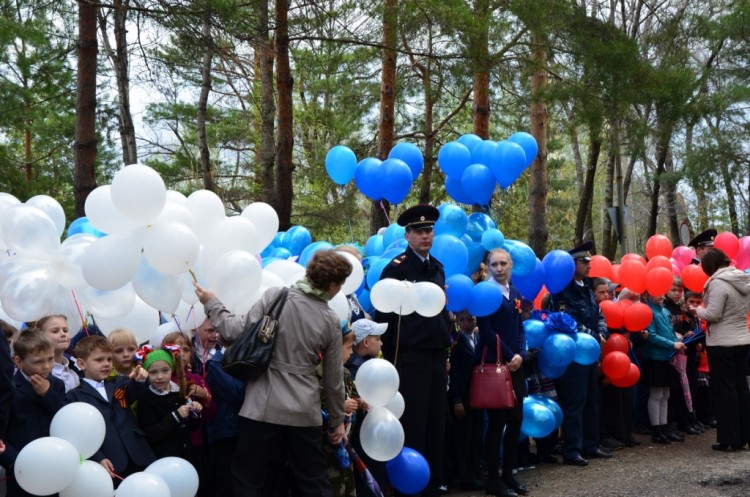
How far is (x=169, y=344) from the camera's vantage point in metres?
5.27

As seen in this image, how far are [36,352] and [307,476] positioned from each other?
5.46 ft

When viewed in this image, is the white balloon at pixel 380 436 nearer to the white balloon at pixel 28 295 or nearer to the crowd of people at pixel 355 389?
the crowd of people at pixel 355 389

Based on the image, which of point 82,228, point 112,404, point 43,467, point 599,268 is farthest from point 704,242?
point 43,467

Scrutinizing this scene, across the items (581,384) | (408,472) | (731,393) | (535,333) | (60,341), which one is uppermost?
(60,341)

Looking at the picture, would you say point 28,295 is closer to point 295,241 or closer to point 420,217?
point 420,217

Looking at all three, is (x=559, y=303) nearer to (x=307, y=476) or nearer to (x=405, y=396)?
(x=405, y=396)

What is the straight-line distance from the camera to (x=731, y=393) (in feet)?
27.5

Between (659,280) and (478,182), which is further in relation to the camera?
(659,280)

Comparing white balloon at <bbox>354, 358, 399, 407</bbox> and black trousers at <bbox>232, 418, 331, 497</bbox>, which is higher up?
white balloon at <bbox>354, 358, 399, 407</bbox>

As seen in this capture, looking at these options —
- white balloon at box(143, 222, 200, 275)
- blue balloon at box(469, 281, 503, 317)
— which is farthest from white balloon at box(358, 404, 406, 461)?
white balloon at box(143, 222, 200, 275)

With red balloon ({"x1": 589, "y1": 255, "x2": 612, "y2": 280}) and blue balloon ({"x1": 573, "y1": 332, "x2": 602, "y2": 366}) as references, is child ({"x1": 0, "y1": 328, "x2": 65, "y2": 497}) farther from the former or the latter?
red balloon ({"x1": 589, "y1": 255, "x2": 612, "y2": 280})

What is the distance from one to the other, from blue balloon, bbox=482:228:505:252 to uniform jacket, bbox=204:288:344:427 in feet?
9.04

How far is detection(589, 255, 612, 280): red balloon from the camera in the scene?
29.6 feet

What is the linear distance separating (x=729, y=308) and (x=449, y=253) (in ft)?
11.1
